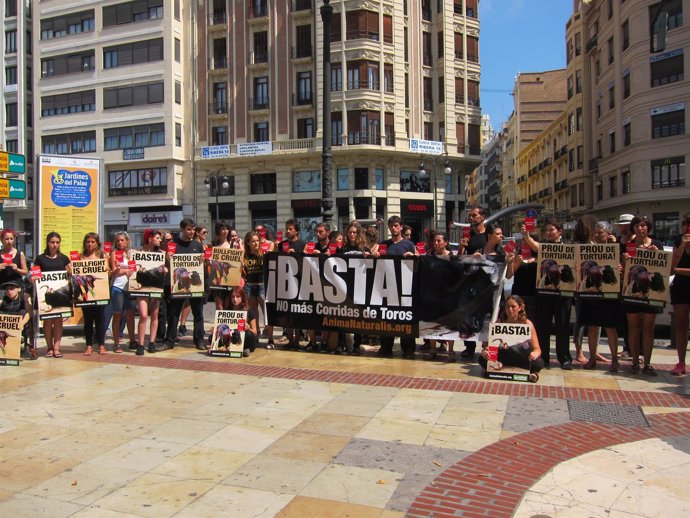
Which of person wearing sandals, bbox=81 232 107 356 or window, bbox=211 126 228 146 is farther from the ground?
window, bbox=211 126 228 146

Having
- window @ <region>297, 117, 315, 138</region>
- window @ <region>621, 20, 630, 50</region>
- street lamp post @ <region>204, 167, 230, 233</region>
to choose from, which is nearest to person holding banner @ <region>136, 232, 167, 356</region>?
street lamp post @ <region>204, 167, 230, 233</region>

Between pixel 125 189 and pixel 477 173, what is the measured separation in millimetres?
104694

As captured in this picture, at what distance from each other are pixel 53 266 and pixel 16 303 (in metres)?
0.73

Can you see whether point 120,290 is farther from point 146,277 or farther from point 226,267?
point 226,267

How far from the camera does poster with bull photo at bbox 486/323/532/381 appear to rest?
7246 millimetres

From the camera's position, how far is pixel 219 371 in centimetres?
796

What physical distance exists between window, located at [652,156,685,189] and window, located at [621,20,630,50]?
8872 millimetres

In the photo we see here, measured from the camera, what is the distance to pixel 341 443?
509 centimetres

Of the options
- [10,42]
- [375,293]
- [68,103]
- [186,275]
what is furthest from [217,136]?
[375,293]

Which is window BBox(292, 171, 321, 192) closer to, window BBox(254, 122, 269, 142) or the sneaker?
window BBox(254, 122, 269, 142)

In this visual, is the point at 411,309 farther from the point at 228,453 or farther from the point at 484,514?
the point at 484,514

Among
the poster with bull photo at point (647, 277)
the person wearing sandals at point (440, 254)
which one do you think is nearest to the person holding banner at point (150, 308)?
the person wearing sandals at point (440, 254)

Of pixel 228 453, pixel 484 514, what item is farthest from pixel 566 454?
pixel 228 453

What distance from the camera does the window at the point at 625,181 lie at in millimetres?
41366
